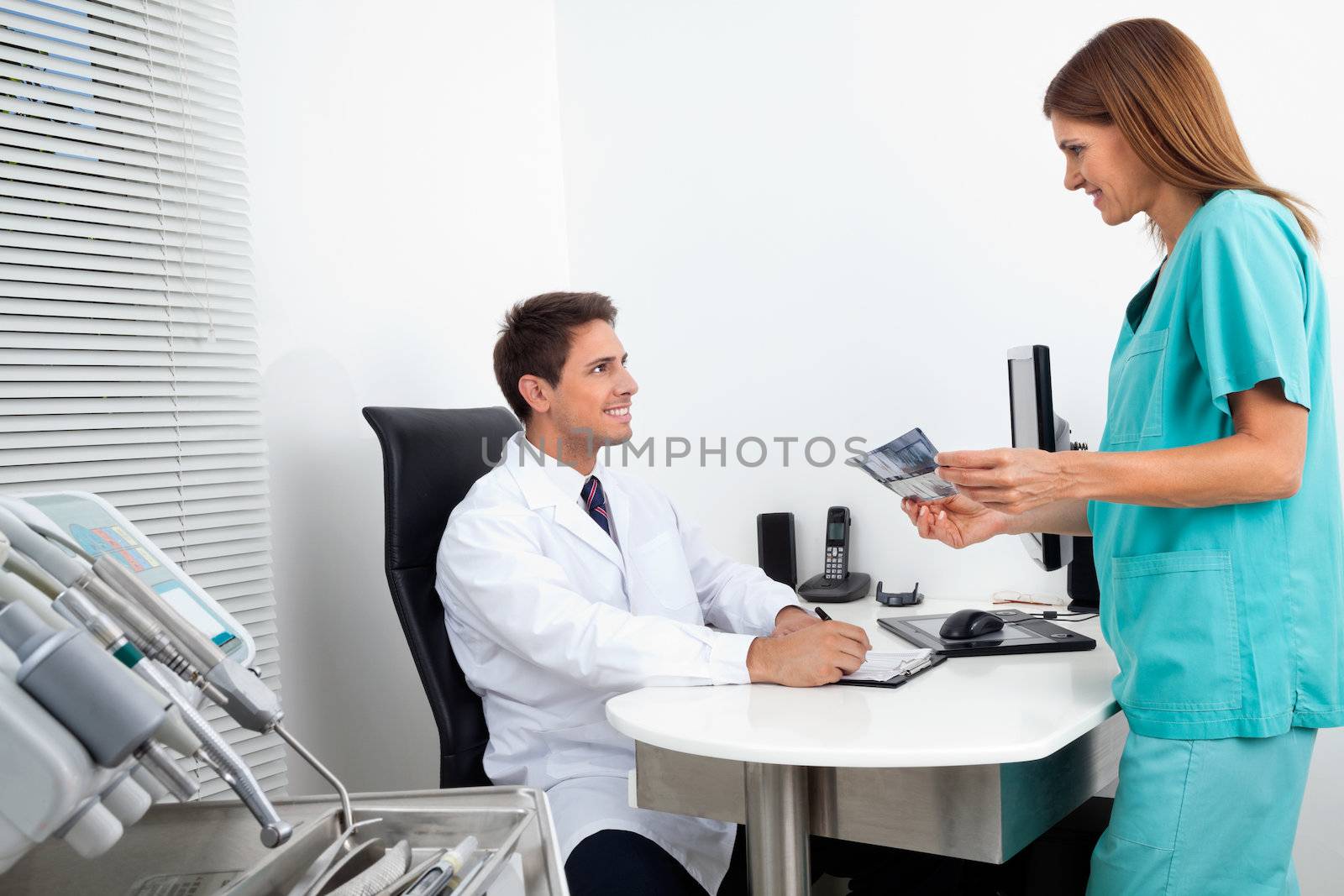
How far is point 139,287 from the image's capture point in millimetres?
1851

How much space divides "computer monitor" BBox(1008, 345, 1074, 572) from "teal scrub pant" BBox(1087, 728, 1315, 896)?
0.59m

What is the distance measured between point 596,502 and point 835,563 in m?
0.73

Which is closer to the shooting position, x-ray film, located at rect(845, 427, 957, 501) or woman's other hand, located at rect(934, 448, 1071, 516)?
woman's other hand, located at rect(934, 448, 1071, 516)

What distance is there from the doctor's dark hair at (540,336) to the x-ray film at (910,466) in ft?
2.41

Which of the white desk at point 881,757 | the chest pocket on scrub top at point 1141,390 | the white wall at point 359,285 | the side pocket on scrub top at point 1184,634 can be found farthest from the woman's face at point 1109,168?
the white wall at point 359,285

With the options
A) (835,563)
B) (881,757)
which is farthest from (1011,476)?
Result: (835,563)

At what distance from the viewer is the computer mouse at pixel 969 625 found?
172 cm

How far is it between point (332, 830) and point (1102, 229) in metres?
1.99

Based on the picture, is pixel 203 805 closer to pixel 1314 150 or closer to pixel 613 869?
pixel 613 869

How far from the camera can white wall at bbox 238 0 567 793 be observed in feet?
7.01

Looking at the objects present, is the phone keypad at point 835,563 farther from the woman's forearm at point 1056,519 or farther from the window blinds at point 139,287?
the window blinds at point 139,287

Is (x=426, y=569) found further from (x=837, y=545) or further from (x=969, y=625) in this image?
(x=837, y=545)

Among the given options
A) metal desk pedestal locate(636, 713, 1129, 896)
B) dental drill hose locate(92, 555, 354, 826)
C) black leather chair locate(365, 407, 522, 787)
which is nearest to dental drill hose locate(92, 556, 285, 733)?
dental drill hose locate(92, 555, 354, 826)

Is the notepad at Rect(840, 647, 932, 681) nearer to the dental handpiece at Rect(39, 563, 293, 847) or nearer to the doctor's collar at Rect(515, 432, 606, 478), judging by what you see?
the doctor's collar at Rect(515, 432, 606, 478)
